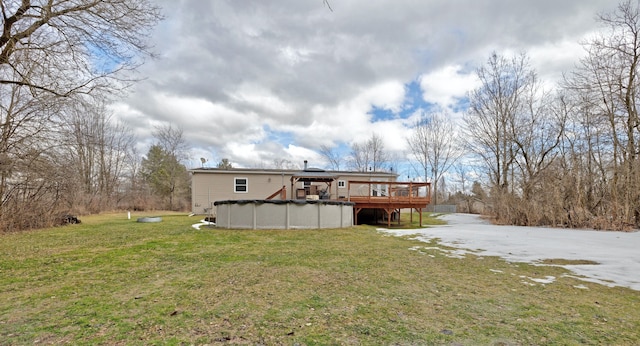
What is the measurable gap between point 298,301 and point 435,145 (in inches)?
1163

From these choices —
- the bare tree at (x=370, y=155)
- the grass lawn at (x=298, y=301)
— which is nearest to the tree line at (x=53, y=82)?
the grass lawn at (x=298, y=301)

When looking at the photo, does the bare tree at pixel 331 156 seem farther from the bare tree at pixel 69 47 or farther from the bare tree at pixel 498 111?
the bare tree at pixel 69 47

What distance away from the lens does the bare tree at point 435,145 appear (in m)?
29.7

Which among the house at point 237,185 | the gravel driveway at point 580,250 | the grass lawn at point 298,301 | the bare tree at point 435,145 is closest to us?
the grass lawn at point 298,301

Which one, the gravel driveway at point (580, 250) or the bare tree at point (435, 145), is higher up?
the bare tree at point (435, 145)

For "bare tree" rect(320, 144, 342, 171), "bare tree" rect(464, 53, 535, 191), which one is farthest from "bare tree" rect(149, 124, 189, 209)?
"bare tree" rect(464, 53, 535, 191)

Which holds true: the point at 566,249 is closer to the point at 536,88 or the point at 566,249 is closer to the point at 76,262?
the point at 76,262

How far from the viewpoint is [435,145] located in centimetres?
3020

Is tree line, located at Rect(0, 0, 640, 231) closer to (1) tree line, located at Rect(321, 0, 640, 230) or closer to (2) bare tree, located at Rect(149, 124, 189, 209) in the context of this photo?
(1) tree line, located at Rect(321, 0, 640, 230)

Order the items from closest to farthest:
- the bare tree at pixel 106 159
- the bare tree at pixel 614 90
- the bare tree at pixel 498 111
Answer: the bare tree at pixel 614 90
the bare tree at pixel 498 111
the bare tree at pixel 106 159

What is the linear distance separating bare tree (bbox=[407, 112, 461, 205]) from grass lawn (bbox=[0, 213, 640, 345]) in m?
25.8

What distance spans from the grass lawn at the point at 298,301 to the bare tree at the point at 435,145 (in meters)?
25.8

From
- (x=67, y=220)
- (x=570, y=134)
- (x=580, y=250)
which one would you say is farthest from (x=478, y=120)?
(x=67, y=220)

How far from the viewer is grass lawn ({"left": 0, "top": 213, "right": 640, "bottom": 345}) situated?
2.53 metres
